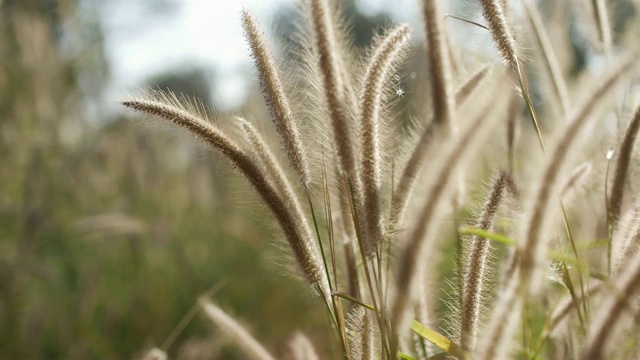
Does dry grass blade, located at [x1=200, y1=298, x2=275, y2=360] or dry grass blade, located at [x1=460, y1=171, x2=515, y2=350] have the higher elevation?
dry grass blade, located at [x1=460, y1=171, x2=515, y2=350]

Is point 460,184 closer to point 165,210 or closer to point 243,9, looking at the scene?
point 243,9

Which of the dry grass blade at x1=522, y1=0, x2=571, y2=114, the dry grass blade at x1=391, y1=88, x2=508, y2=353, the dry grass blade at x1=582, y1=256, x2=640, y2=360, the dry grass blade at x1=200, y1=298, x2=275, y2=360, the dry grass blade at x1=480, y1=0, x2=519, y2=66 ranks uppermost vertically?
the dry grass blade at x1=522, y1=0, x2=571, y2=114

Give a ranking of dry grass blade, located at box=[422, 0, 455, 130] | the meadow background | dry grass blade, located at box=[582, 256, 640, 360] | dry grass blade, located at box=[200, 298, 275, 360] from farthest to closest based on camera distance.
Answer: the meadow background → dry grass blade, located at box=[200, 298, 275, 360] → dry grass blade, located at box=[422, 0, 455, 130] → dry grass blade, located at box=[582, 256, 640, 360]

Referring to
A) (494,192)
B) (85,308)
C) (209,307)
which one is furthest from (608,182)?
(85,308)

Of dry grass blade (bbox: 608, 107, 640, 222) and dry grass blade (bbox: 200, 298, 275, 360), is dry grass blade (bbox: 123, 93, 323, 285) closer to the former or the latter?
dry grass blade (bbox: 200, 298, 275, 360)

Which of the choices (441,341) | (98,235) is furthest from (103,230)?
(441,341)

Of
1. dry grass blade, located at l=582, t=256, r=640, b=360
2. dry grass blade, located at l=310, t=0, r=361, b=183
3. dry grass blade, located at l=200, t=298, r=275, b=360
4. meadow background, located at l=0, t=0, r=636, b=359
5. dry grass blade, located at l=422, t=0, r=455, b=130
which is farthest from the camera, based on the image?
meadow background, located at l=0, t=0, r=636, b=359

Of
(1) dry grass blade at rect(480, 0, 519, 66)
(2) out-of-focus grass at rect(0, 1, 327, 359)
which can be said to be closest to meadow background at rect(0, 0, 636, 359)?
(2) out-of-focus grass at rect(0, 1, 327, 359)

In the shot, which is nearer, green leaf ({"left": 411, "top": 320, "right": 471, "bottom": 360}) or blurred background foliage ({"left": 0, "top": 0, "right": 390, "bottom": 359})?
green leaf ({"left": 411, "top": 320, "right": 471, "bottom": 360})

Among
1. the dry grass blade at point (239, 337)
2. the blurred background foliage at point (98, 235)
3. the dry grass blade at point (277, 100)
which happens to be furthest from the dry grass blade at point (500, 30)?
the blurred background foliage at point (98, 235)
